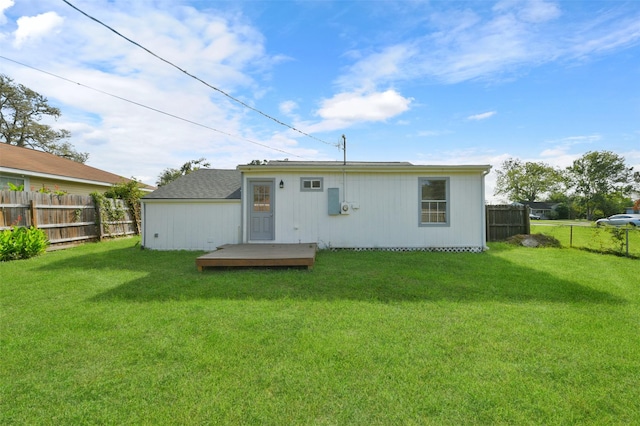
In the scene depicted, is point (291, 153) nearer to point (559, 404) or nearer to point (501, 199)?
point (559, 404)

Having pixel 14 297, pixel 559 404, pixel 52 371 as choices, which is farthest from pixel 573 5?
pixel 14 297

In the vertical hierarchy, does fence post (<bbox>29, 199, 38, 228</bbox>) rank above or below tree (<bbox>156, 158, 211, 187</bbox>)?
below

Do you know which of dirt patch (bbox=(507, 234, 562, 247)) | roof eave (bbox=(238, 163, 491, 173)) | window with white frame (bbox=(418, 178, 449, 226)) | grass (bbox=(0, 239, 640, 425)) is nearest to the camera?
grass (bbox=(0, 239, 640, 425))

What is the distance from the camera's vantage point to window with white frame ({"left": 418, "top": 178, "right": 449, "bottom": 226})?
27.5 feet

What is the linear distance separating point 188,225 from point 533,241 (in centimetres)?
1054

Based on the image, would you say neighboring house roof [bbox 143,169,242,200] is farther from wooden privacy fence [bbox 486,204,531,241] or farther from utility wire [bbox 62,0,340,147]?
wooden privacy fence [bbox 486,204,531,241]

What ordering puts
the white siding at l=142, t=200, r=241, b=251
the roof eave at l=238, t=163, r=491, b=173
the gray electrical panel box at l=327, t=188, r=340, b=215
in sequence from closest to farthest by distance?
the roof eave at l=238, t=163, r=491, b=173, the gray electrical panel box at l=327, t=188, r=340, b=215, the white siding at l=142, t=200, r=241, b=251

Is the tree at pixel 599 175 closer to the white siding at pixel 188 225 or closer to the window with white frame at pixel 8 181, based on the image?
the white siding at pixel 188 225

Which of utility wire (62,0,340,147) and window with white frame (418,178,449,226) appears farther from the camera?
window with white frame (418,178,449,226)

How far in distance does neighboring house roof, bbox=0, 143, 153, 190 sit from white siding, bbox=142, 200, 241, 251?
5203 millimetres

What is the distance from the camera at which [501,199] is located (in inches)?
1729

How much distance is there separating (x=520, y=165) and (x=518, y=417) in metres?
49.3

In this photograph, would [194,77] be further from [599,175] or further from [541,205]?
[541,205]

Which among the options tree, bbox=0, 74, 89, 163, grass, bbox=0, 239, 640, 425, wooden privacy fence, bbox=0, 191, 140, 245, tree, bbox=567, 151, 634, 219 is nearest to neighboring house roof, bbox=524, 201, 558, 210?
tree, bbox=567, 151, 634, 219
